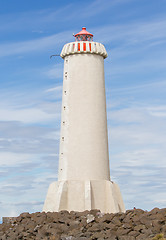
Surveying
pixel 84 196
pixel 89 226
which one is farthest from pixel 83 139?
pixel 89 226

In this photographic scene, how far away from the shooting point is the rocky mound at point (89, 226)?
17.2 m

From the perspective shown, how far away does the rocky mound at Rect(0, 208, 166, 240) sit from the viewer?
1716 centimetres

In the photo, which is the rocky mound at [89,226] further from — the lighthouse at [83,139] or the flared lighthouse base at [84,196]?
the lighthouse at [83,139]

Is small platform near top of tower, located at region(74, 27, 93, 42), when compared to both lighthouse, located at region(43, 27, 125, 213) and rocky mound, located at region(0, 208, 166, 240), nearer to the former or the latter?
lighthouse, located at region(43, 27, 125, 213)

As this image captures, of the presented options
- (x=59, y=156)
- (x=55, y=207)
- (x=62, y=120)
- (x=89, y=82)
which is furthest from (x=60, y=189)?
(x=89, y=82)

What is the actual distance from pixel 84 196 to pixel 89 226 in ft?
26.4

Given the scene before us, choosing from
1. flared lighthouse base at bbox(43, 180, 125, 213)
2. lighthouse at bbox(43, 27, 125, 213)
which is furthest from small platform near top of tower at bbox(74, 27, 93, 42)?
flared lighthouse base at bbox(43, 180, 125, 213)

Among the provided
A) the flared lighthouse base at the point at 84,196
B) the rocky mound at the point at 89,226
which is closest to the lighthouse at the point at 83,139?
the flared lighthouse base at the point at 84,196

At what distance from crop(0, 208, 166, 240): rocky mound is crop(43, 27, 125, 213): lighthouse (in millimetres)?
5764

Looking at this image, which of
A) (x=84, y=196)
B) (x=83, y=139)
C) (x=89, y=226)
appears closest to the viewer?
(x=89, y=226)

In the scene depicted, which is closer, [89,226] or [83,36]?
[89,226]

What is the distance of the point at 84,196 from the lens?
26.7m

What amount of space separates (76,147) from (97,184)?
2.98 metres

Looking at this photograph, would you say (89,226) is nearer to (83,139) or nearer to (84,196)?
(84,196)
